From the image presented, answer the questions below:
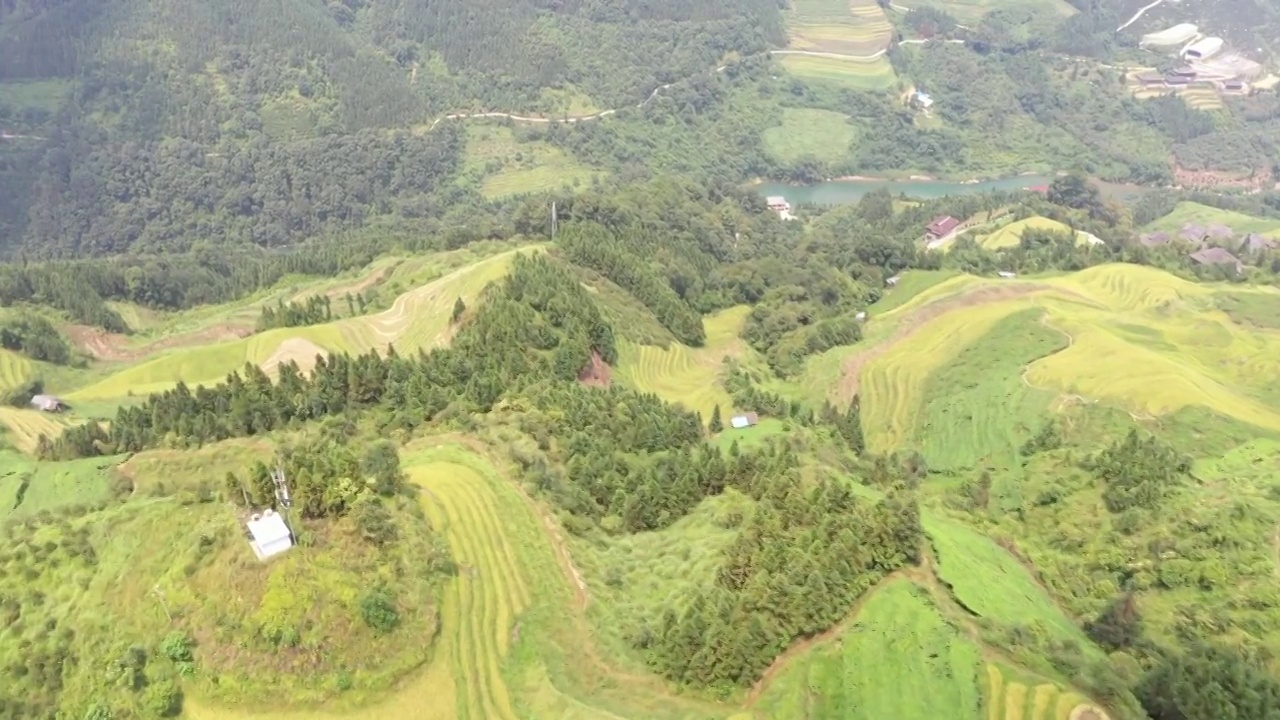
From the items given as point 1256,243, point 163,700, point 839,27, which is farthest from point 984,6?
point 163,700

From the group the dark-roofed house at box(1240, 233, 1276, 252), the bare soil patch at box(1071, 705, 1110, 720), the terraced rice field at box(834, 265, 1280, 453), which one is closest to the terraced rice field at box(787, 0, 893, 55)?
the dark-roofed house at box(1240, 233, 1276, 252)

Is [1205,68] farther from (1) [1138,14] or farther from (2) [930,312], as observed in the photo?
(2) [930,312]

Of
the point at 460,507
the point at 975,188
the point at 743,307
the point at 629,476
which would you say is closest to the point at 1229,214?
the point at 975,188

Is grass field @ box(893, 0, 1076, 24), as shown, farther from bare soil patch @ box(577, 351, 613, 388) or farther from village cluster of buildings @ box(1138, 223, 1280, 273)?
bare soil patch @ box(577, 351, 613, 388)

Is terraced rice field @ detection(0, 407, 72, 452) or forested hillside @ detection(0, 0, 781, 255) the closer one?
terraced rice field @ detection(0, 407, 72, 452)

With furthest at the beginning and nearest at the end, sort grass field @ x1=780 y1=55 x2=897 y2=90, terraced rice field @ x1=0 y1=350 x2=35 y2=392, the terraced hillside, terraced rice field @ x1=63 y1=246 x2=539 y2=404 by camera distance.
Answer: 1. grass field @ x1=780 y1=55 x2=897 y2=90
2. terraced rice field @ x1=0 y1=350 x2=35 y2=392
3. terraced rice field @ x1=63 y1=246 x2=539 y2=404
4. the terraced hillside

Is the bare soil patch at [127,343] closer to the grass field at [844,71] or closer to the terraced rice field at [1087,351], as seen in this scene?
the terraced rice field at [1087,351]

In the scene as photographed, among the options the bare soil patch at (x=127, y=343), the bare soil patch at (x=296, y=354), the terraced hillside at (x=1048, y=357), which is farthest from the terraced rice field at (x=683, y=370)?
the bare soil patch at (x=127, y=343)

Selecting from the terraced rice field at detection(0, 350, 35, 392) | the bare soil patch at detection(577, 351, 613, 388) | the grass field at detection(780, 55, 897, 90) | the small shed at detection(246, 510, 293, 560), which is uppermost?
the small shed at detection(246, 510, 293, 560)
